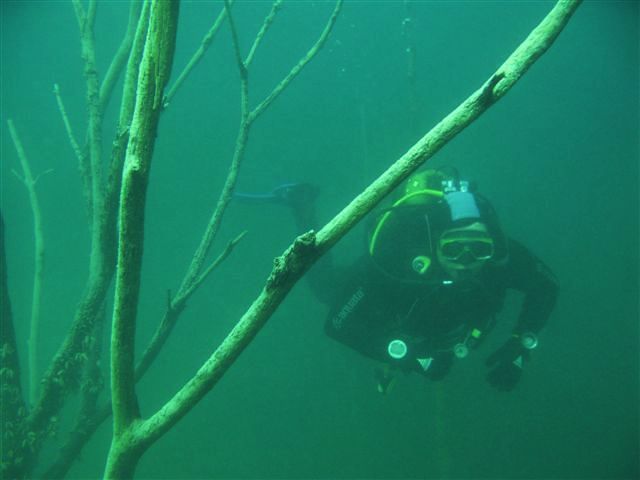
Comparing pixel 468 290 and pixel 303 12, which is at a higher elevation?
pixel 303 12

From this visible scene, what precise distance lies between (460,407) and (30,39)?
14162mm

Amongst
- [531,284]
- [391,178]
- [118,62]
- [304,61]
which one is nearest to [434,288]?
[531,284]

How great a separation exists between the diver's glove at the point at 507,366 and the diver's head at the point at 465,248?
32.4 inches

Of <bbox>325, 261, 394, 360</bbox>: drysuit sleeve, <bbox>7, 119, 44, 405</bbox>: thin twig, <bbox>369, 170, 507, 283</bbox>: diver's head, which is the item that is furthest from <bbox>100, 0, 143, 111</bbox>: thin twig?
<bbox>325, 261, 394, 360</bbox>: drysuit sleeve

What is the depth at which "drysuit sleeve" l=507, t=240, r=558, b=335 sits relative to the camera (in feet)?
15.8

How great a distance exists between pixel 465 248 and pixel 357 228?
6.46 meters

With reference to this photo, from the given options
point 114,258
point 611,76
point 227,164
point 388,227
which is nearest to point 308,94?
point 227,164

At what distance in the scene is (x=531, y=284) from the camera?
4914 millimetres

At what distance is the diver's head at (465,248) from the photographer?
413 centimetres

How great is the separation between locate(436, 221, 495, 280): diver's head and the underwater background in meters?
6.43

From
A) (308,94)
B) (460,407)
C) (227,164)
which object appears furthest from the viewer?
(308,94)

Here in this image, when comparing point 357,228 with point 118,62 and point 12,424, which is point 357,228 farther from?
point 12,424

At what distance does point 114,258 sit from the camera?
103 inches

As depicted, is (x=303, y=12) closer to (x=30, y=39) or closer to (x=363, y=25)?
(x=363, y=25)
